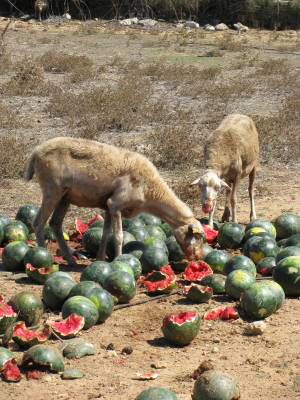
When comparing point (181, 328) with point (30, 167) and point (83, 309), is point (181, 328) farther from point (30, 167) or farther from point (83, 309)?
point (30, 167)

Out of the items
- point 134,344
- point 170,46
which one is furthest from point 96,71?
point 134,344

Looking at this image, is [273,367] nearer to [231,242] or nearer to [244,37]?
[231,242]

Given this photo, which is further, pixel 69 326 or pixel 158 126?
pixel 158 126

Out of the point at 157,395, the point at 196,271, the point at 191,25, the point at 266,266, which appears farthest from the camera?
the point at 191,25

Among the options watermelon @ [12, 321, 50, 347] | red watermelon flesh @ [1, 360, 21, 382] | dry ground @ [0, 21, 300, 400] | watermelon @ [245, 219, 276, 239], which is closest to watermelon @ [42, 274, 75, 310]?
dry ground @ [0, 21, 300, 400]

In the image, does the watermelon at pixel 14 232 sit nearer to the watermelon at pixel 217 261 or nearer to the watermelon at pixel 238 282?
the watermelon at pixel 217 261

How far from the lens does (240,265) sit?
941 centimetres

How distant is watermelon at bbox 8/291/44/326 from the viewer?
7969 mm

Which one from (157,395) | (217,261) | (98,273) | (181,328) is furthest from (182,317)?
(217,261)

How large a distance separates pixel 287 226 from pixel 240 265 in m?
2.20

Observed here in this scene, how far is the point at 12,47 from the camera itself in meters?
37.3

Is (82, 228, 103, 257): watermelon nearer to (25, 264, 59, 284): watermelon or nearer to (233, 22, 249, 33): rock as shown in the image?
(25, 264, 59, 284): watermelon

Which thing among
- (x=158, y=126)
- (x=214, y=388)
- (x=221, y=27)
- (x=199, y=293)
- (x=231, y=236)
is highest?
(x=214, y=388)

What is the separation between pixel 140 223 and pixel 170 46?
Result: 30452mm
